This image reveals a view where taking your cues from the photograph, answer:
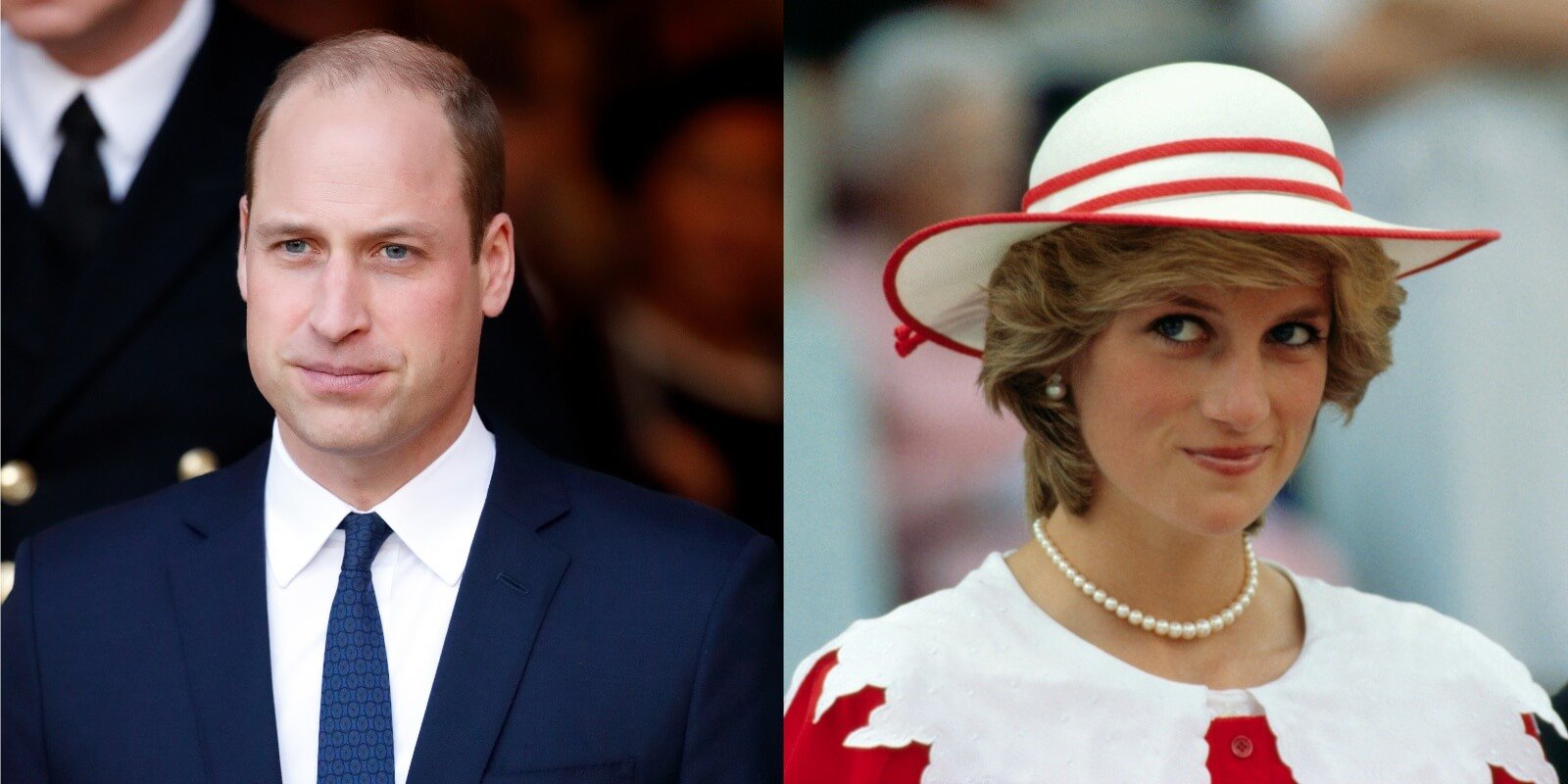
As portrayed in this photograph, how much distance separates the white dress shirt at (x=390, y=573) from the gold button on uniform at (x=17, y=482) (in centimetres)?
45

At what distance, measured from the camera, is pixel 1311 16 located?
2.58 m

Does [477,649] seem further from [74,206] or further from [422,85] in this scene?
[74,206]

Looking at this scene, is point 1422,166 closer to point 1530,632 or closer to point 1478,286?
point 1478,286

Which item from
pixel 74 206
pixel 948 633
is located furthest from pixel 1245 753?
pixel 74 206

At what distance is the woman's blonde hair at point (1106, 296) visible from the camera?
2229 millimetres

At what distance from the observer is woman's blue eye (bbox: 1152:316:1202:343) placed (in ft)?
7.47

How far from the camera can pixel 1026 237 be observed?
234cm

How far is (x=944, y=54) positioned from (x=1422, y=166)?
0.79m

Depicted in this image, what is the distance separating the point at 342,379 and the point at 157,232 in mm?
486

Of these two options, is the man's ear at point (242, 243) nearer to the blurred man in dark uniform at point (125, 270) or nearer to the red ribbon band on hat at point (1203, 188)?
the blurred man in dark uniform at point (125, 270)

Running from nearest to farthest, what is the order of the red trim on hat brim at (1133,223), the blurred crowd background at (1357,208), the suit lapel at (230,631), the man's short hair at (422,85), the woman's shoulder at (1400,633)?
the red trim on hat brim at (1133,223)
the suit lapel at (230,631)
the man's short hair at (422,85)
the woman's shoulder at (1400,633)
the blurred crowd background at (1357,208)

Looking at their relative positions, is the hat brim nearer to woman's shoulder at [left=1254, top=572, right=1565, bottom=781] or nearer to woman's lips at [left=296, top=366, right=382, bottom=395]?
woman's shoulder at [left=1254, top=572, right=1565, bottom=781]

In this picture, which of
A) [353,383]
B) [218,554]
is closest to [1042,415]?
[353,383]

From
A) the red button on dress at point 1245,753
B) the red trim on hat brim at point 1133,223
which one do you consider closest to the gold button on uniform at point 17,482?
the red trim on hat brim at point 1133,223
